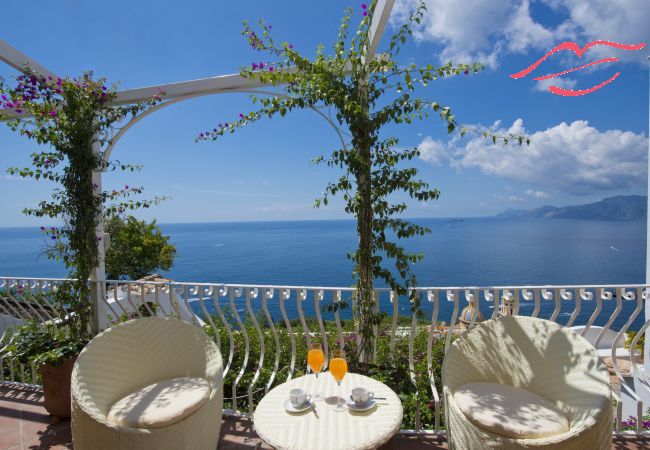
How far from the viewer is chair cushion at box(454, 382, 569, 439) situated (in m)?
1.61

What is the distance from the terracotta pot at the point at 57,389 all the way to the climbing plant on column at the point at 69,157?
1.60 ft

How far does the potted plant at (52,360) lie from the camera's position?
2586mm

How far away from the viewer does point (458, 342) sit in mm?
2051

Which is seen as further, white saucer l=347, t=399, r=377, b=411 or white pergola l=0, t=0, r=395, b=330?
white pergola l=0, t=0, r=395, b=330

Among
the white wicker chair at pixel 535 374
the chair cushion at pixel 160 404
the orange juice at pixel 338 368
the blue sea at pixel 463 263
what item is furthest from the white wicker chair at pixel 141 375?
the blue sea at pixel 463 263

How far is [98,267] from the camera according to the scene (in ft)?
10.9

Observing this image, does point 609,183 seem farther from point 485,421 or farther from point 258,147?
point 485,421

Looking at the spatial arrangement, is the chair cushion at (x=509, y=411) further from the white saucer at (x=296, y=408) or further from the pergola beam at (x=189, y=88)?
the pergola beam at (x=189, y=88)

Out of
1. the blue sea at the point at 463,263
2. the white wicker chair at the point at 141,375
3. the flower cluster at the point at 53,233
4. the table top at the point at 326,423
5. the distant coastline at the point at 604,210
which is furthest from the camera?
the distant coastline at the point at 604,210

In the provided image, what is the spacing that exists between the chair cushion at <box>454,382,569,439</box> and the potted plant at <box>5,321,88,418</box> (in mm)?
2645

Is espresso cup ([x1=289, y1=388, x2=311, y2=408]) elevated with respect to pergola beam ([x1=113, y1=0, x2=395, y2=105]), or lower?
lower

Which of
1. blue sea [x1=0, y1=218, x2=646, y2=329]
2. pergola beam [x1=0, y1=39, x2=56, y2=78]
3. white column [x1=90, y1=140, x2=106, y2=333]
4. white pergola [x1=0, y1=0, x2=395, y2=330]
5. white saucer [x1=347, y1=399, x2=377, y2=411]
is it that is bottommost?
blue sea [x1=0, y1=218, x2=646, y2=329]

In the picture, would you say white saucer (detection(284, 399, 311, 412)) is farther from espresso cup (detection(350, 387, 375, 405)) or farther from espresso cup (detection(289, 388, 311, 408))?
espresso cup (detection(350, 387, 375, 405))

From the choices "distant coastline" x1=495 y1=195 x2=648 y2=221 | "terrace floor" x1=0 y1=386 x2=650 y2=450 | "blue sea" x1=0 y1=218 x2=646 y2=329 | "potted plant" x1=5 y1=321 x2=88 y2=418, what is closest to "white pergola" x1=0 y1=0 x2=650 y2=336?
"potted plant" x1=5 y1=321 x2=88 y2=418
